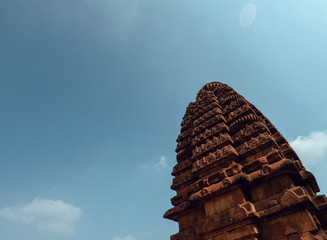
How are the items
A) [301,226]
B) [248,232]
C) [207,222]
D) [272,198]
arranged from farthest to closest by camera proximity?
[207,222] → [272,198] → [248,232] → [301,226]

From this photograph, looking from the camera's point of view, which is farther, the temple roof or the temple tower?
the temple roof

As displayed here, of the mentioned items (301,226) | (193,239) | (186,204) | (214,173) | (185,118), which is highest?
(185,118)

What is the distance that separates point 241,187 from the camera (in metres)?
4.95

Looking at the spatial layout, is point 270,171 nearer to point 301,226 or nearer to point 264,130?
point 301,226

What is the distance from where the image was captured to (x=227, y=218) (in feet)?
15.0

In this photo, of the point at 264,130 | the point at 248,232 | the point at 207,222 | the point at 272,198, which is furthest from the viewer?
the point at 264,130

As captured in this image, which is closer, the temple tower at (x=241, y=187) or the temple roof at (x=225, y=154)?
the temple tower at (x=241, y=187)

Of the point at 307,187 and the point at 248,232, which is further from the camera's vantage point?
the point at 307,187

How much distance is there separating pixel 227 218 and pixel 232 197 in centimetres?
54

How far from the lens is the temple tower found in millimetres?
4086

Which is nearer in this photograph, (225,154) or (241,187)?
(241,187)

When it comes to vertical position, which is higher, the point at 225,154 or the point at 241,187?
the point at 225,154

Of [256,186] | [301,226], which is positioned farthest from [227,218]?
[301,226]

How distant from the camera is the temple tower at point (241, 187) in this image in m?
4.09
